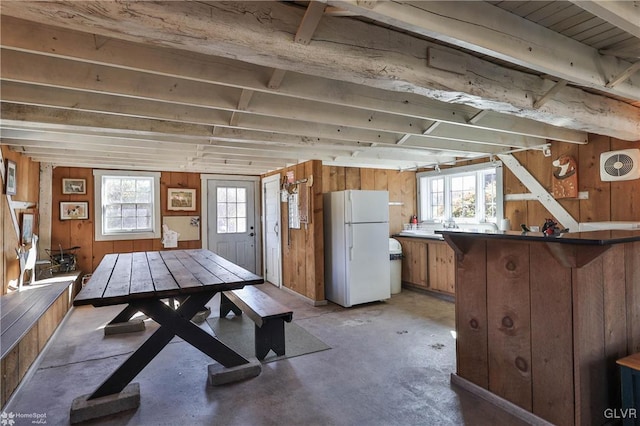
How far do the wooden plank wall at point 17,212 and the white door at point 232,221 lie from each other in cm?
249

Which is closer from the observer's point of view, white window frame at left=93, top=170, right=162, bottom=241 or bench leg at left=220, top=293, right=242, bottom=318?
bench leg at left=220, top=293, right=242, bottom=318

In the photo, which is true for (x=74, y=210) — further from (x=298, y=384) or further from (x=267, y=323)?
(x=298, y=384)

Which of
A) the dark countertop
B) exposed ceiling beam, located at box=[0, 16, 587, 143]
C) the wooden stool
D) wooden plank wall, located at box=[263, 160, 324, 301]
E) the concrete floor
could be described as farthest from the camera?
wooden plank wall, located at box=[263, 160, 324, 301]

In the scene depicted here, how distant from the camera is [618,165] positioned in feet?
11.1

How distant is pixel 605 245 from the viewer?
5.41ft

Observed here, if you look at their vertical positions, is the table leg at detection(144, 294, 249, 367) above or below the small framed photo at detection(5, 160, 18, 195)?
below

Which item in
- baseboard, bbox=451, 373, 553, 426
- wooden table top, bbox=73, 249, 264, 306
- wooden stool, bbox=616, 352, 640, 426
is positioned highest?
wooden table top, bbox=73, 249, 264, 306

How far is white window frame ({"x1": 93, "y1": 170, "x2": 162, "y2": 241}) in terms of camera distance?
17.5 ft

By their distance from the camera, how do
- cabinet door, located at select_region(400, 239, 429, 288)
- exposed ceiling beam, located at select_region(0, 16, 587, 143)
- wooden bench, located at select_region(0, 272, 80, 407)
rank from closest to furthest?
exposed ceiling beam, located at select_region(0, 16, 587, 143)
wooden bench, located at select_region(0, 272, 80, 407)
cabinet door, located at select_region(400, 239, 429, 288)

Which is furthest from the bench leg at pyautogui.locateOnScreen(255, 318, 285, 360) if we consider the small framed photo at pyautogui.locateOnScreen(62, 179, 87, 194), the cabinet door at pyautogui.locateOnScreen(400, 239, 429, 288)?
the small framed photo at pyautogui.locateOnScreen(62, 179, 87, 194)

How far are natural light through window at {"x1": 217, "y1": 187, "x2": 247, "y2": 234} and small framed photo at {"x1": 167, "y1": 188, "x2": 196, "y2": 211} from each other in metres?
0.47

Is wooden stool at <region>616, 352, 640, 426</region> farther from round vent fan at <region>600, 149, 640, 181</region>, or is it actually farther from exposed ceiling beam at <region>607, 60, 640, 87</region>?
round vent fan at <region>600, 149, 640, 181</region>

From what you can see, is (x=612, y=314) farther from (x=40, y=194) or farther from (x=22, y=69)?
(x=40, y=194)

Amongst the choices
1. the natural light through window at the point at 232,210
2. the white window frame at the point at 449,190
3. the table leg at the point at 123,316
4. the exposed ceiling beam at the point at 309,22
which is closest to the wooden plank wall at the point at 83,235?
the natural light through window at the point at 232,210
